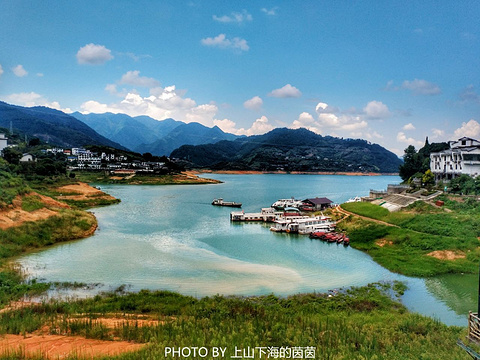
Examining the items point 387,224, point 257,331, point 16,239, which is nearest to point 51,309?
point 257,331

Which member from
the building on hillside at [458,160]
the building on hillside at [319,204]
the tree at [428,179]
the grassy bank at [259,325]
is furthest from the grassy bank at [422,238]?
the building on hillside at [319,204]

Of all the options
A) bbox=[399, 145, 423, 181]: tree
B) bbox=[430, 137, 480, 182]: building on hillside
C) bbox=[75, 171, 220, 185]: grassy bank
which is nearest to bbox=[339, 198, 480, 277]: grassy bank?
bbox=[430, 137, 480, 182]: building on hillside

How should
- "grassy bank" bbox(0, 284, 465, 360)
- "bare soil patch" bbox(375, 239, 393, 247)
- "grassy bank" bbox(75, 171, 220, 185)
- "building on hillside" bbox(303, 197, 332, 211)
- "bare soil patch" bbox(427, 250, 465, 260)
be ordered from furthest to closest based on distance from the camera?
"grassy bank" bbox(75, 171, 220, 185) → "building on hillside" bbox(303, 197, 332, 211) → "bare soil patch" bbox(375, 239, 393, 247) → "bare soil patch" bbox(427, 250, 465, 260) → "grassy bank" bbox(0, 284, 465, 360)

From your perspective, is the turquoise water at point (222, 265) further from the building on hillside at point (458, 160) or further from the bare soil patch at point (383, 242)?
the building on hillside at point (458, 160)

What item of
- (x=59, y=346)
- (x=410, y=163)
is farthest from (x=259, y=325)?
(x=410, y=163)

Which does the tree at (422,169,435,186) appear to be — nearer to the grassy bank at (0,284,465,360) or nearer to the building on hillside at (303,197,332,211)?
the building on hillside at (303,197,332,211)

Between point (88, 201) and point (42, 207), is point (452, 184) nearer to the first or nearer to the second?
point (42, 207)
